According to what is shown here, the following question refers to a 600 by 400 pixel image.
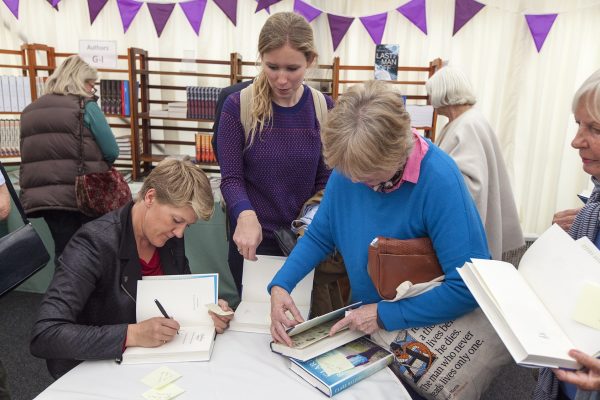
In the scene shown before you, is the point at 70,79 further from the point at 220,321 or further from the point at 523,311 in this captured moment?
the point at 523,311

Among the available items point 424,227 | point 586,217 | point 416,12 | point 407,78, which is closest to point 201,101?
point 407,78

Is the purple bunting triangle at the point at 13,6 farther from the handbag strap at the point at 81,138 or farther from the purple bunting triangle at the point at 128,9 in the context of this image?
the handbag strap at the point at 81,138

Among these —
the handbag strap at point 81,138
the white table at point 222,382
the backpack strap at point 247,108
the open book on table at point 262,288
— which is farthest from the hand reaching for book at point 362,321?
the handbag strap at point 81,138

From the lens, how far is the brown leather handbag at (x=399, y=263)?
42.1 inches

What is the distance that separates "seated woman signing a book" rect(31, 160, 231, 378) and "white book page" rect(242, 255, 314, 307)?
0.13 metres

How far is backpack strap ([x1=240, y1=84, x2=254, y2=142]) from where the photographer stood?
5.08 feet

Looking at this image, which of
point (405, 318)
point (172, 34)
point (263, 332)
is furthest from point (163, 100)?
point (405, 318)

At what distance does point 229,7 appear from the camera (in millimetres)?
3908

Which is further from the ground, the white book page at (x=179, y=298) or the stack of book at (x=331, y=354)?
the white book page at (x=179, y=298)

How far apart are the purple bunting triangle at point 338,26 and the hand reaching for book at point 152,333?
3338 millimetres

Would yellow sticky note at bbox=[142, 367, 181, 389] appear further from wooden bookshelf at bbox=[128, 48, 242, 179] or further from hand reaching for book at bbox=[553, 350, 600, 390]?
wooden bookshelf at bbox=[128, 48, 242, 179]

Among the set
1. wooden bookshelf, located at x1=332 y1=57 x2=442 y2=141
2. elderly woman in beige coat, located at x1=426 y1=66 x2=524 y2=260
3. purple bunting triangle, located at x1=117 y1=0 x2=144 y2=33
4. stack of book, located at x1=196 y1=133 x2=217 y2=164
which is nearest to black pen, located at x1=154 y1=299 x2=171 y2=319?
elderly woman in beige coat, located at x1=426 y1=66 x2=524 y2=260

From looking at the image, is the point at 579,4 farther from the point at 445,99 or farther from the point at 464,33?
the point at 445,99

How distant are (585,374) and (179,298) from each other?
0.96 m
